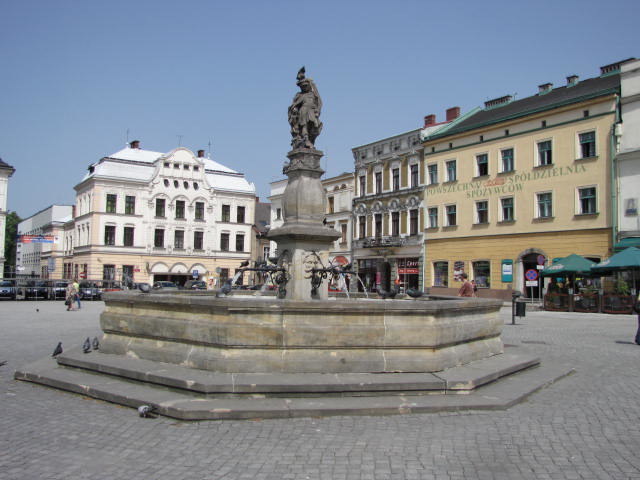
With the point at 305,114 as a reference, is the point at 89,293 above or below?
below

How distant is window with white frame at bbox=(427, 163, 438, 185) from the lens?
138ft

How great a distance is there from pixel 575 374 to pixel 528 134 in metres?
29.1

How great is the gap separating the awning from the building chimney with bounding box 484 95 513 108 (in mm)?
15699

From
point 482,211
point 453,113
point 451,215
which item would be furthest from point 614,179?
point 453,113

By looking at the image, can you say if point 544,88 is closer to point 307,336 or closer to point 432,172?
point 432,172

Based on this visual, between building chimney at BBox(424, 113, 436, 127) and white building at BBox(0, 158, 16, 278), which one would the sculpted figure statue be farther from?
white building at BBox(0, 158, 16, 278)

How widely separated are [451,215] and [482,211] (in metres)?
2.73

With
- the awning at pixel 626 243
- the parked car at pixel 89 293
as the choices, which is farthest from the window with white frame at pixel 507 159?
the parked car at pixel 89 293

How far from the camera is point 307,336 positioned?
7.57 meters

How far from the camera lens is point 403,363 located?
773cm

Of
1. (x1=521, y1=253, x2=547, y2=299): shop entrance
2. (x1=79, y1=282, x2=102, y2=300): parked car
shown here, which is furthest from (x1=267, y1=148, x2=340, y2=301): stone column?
(x1=79, y1=282, x2=102, y2=300): parked car

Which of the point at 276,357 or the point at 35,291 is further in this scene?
the point at 35,291

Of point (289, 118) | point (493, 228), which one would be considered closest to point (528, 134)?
point (493, 228)

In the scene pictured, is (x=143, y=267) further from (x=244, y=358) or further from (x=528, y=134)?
(x=244, y=358)
